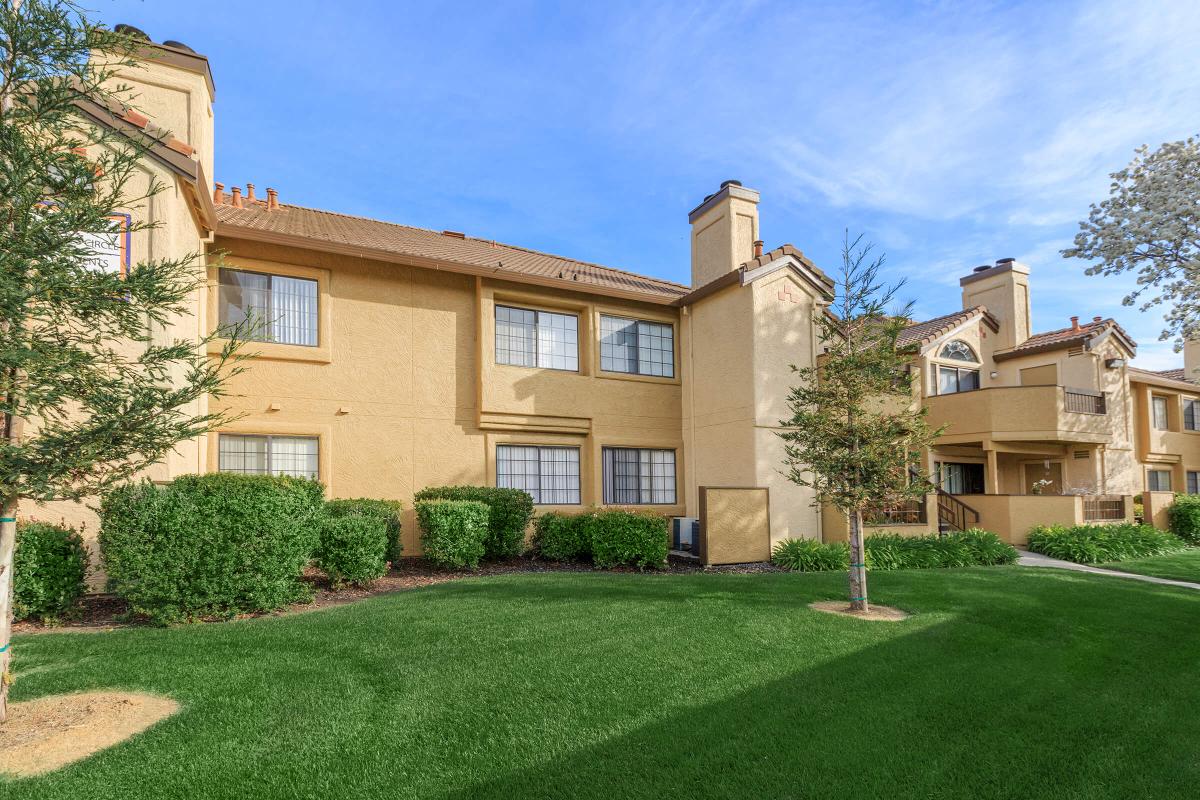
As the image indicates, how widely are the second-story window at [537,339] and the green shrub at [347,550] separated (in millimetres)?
6001

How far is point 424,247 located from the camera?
16234 mm

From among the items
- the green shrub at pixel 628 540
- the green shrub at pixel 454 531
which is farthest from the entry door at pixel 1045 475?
the green shrub at pixel 454 531

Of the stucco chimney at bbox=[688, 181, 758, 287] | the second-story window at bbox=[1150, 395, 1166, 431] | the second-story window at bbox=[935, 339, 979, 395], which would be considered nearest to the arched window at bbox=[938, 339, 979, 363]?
the second-story window at bbox=[935, 339, 979, 395]

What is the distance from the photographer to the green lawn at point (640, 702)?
4531mm

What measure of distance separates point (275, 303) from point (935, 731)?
42.6 feet

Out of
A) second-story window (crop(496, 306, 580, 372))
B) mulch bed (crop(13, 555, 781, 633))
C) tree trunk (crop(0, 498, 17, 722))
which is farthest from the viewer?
second-story window (crop(496, 306, 580, 372))

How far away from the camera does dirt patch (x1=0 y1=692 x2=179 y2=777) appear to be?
4.60 m

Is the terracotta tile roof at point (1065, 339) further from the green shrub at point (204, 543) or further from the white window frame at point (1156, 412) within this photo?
the green shrub at point (204, 543)

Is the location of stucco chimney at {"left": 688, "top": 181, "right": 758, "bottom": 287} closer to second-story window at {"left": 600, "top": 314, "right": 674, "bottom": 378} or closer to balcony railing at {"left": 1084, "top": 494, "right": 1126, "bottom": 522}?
second-story window at {"left": 600, "top": 314, "right": 674, "bottom": 378}

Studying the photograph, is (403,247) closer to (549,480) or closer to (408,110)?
(408,110)

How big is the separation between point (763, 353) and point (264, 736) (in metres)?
12.6

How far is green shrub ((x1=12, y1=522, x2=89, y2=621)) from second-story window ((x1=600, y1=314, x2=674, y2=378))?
36.3ft

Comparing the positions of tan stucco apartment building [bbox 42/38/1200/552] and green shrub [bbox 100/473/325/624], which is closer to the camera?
green shrub [bbox 100/473/325/624]

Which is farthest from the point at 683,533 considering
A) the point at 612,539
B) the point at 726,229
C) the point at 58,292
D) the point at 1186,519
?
the point at 1186,519
